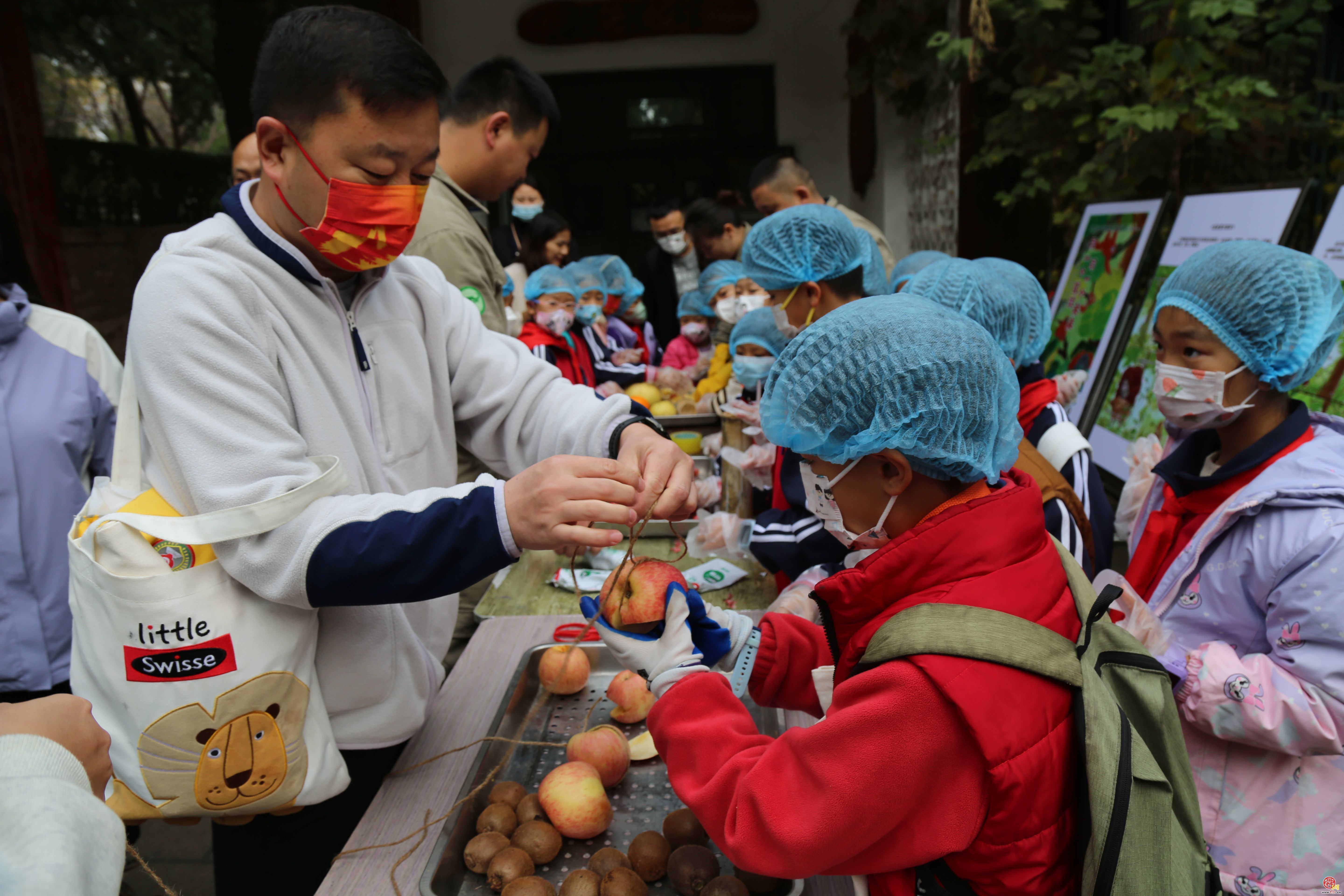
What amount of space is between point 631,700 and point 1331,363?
2874 mm

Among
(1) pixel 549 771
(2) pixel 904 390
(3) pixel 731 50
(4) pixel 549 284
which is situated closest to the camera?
(2) pixel 904 390

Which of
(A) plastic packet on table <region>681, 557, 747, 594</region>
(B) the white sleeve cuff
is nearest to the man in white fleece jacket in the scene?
(B) the white sleeve cuff

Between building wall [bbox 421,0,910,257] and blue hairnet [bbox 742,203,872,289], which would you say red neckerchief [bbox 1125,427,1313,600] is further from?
building wall [bbox 421,0,910,257]

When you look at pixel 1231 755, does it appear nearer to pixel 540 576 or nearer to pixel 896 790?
pixel 896 790

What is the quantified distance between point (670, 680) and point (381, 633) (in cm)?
59

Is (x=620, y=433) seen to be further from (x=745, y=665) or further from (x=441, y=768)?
(x=441, y=768)

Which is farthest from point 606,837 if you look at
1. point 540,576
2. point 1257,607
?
point 1257,607

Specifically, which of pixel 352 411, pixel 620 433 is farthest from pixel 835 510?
pixel 352 411

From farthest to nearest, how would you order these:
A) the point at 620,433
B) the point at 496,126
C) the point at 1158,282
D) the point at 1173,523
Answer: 1. the point at 1158,282
2. the point at 496,126
3. the point at 1173,523
4. the point at 620,433

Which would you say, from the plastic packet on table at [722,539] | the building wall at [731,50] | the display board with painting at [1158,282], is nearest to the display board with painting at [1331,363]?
the display board with painting at [1158,282]

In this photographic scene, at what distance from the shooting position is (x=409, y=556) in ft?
4.25

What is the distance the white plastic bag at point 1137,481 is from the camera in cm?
282

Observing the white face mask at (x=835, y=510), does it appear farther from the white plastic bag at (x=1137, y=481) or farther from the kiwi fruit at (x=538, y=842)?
Answer: the white plastic bag at (x=1137, y=481)

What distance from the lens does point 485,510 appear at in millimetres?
1337
